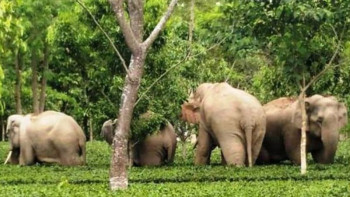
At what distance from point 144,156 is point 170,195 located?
7.96 metres

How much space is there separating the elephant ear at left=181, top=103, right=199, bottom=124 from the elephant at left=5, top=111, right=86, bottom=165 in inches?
104

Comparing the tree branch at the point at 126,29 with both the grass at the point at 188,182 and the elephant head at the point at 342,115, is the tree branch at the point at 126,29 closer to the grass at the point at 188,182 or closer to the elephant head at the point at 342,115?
the grass at the point at 188,182

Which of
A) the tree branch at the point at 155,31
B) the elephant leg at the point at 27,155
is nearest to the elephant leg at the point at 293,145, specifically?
the elephant leg at the point at 27,155

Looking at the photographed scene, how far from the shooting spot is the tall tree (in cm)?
1225

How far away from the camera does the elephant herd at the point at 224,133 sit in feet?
58.3

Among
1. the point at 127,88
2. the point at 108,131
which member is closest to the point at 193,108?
the point at 108,131

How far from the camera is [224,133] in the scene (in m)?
17.8

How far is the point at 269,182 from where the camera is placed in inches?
538

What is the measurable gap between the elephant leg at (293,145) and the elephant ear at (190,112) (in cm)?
229

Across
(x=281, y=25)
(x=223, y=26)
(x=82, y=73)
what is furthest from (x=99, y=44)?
(x=281, y=25)

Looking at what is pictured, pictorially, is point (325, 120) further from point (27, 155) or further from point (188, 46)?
point (27, 155)

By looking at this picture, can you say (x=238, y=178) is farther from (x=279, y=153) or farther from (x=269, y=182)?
(x=279, y=153)

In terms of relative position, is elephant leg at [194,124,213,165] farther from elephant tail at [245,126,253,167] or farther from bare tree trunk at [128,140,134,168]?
bare tree trunk at [128,140,134,168]

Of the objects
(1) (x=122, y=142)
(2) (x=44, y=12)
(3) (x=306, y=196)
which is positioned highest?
(2) (x=44, y=12)
